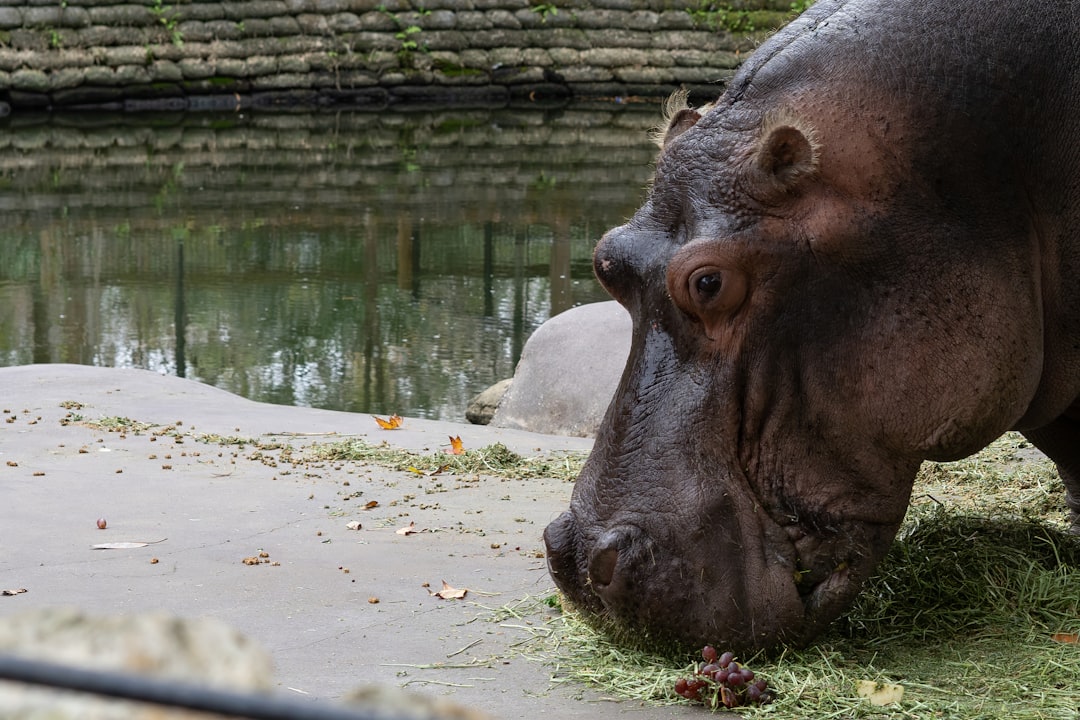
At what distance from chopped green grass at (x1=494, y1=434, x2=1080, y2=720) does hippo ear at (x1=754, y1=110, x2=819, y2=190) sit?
0.98 meters

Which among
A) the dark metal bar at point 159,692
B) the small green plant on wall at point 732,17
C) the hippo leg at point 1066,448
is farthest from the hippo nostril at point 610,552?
the small green plant on wall at point 732,17

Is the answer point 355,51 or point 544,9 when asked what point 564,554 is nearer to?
point 355,51

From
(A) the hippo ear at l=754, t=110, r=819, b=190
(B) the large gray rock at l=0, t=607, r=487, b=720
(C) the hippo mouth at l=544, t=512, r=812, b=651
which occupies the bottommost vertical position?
(C) the hippo mouth at l=544, t=512, r=812, b=651

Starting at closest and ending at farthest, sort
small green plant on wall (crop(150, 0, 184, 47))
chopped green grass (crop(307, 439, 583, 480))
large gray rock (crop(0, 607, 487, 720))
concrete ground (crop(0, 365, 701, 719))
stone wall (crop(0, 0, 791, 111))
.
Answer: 1. large gray rock (crop(0, 607, 487, 720))
2. concrete ground (crop(0, 365, 701, 719))
3. chopped green grass (crop(307, 439, 583, 480))
4. stone wall (crop(0, 0, 791, 111))
5. small green plant on wall (crop(150, 0, 184, 47))

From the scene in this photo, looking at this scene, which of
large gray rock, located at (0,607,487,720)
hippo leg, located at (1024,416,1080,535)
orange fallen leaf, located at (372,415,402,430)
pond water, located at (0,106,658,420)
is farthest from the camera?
pond water, located at (0,106,658,420)

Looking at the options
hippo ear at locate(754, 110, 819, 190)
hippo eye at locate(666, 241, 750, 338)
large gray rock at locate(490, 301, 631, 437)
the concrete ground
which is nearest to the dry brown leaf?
the concrete ground

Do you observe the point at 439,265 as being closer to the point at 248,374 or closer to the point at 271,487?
the point at 248,374

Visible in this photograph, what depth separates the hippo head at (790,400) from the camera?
293cm

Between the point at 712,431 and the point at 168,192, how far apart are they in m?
12.1

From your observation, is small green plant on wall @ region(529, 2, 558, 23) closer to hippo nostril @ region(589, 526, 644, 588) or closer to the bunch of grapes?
hippo nostril @ region(589, 526, 644, 588)

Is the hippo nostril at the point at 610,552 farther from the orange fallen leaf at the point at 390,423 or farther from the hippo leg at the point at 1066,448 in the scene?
the orange fallen leaf at the point at 390,423

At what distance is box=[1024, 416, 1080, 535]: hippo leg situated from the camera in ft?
12.9

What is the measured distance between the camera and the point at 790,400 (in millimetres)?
2969

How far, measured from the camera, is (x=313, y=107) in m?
21.6
